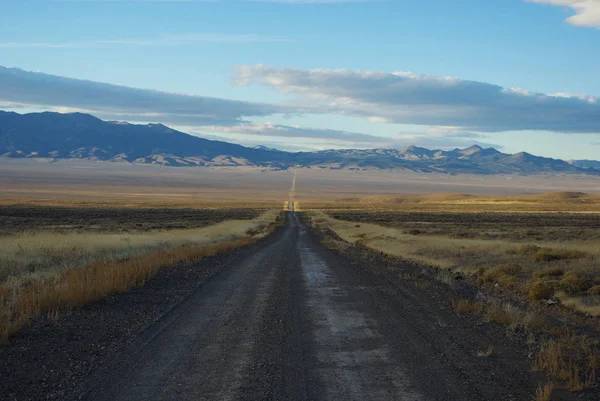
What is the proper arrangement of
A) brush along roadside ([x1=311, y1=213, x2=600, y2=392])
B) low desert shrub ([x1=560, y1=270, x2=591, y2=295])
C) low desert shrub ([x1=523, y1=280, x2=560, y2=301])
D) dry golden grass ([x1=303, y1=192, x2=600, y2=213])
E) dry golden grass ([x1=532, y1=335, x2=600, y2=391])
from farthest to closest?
dry golden grass ([x1=303, y1=192, x2=600, y2=213]) → low desert shrub ([x1=560, y1=270, x2=591, y2=295]) → low desert shrub ([x1=523, y1=280, x2=560, y2=301]) → brush along roadside ([x1=311, y1=213, x2=600, y2=392]) → dry golden grass ([x1=532, y1=335, x2=600, y2=391])

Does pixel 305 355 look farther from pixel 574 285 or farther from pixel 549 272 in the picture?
pixel 549 272

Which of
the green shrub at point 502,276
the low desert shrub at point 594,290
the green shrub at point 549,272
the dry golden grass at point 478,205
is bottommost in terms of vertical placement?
the dry golden grass at point 478,205

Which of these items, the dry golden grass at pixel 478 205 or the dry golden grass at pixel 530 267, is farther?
the dry golden grass at pixel 478 205

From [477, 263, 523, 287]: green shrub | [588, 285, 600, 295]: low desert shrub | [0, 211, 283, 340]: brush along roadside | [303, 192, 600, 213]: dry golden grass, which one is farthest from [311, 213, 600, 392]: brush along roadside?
[303, 192, 600, 213]: dry golden grass

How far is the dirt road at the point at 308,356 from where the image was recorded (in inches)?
261

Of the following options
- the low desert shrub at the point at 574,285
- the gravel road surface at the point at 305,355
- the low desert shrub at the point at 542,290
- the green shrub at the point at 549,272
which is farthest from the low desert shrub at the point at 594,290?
the gravel road surface at the point at 305,355

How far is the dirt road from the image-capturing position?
6621 mm

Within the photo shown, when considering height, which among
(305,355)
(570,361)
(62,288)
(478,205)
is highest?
(570,361)

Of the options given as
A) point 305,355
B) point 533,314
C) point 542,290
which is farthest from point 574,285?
point 305,355

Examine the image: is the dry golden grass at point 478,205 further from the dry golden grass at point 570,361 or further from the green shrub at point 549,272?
the dry golden grass at point 570,361

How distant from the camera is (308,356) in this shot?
319 inches

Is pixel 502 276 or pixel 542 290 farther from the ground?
pixel 542 290

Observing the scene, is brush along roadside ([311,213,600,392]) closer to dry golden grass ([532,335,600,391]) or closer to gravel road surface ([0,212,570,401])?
dry golden grass ([532,335,600,391])

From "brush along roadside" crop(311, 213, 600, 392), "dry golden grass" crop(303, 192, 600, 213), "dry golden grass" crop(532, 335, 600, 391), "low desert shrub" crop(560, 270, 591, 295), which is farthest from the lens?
"dry golden grass" crop(303, 192, 600, 213)
